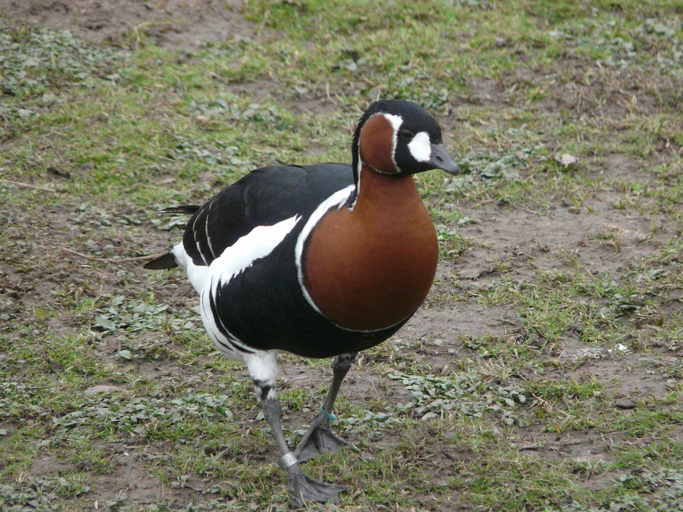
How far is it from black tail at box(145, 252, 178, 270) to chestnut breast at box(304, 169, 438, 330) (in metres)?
1.50

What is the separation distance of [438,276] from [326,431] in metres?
1.64

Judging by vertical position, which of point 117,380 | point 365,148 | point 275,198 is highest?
point 365,148

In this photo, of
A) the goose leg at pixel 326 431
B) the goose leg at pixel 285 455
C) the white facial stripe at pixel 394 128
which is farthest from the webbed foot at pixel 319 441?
the white facial stripe at pixel 394 128

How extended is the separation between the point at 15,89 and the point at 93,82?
0.57 metres

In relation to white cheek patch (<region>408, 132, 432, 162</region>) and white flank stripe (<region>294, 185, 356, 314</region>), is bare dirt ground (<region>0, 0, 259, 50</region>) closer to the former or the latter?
white flank stripe (<region>294, 185, 356, 314</region>)

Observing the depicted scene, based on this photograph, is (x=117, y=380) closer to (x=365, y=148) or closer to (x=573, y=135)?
(x=365, y=148)

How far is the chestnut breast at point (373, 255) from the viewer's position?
12.1 feet

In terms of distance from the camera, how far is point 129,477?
14.0 feet

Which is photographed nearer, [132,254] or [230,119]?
[132,254]

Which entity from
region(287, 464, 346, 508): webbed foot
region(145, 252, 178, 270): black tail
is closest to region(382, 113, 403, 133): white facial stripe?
region(287, 464, 346, 508): webbed foot

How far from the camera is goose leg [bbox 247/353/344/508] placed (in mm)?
4141

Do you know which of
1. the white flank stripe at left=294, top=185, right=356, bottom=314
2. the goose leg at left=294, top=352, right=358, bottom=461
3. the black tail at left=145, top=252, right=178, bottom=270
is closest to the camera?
the white flank stripe at left=294, top=185, right=356, bottom=314

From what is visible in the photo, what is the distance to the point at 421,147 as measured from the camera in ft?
12.2

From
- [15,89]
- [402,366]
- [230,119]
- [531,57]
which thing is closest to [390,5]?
[531,57]
